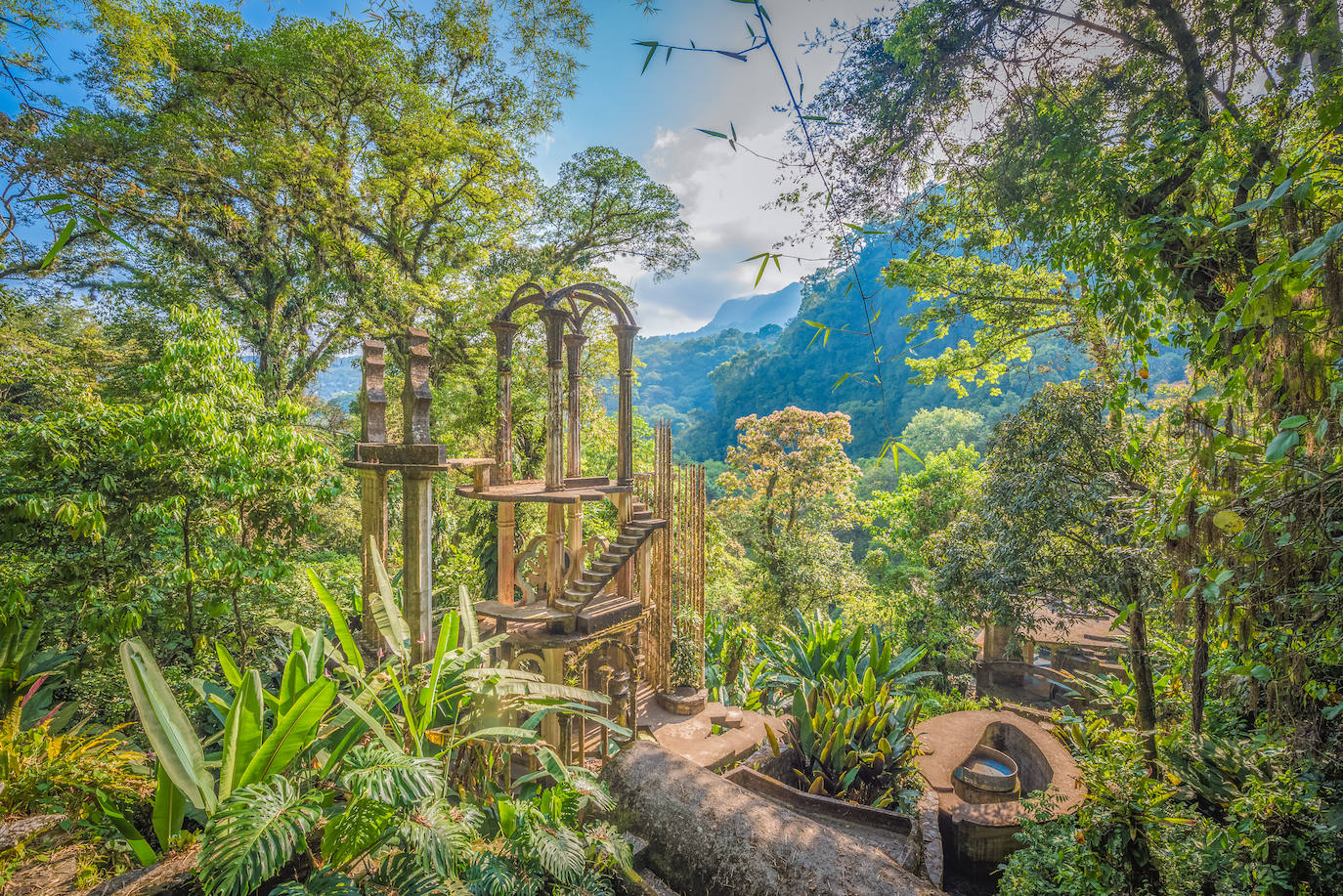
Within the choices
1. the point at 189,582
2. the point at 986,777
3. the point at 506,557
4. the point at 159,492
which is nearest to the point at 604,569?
the point at 506,557

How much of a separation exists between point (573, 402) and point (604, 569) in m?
1.84

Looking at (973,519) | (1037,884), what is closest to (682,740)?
(1037,884)

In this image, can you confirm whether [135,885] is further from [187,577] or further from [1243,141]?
[1243,141]

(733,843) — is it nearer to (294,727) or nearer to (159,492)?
(294,727)

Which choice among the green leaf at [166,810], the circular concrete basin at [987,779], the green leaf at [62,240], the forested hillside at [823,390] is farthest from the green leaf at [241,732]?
the forested hillside at [823,390]

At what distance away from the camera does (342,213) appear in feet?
33.1

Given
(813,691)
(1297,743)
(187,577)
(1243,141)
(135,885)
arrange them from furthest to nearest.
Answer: (813,691) → (187,577) → (1243,141) → (1297,743) → (135,885)

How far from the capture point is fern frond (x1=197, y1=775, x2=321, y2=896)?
149 centimetres

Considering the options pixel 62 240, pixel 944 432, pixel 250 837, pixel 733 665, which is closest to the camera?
pixel 62 240

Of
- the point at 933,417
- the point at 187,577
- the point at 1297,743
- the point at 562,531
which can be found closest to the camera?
the point at 1297,743

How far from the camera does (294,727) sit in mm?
2008

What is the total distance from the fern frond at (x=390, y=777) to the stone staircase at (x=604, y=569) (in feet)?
9.27

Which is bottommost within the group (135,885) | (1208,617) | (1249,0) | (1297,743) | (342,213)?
(135,885)

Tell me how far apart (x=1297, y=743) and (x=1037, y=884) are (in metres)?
1.31
